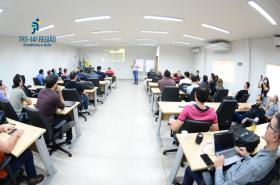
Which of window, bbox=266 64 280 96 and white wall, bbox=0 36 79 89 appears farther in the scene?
white wall, bbox=0 36 79 89

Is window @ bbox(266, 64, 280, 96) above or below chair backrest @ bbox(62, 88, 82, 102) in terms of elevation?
above

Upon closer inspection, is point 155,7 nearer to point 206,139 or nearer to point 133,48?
point 206,139

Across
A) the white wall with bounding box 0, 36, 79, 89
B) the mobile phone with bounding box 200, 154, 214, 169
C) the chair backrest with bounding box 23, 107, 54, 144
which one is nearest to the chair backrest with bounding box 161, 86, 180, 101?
the chair backrest with bounding box 23, 107, 54, 144

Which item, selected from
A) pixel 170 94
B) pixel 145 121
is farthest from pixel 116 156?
pixel 170 94

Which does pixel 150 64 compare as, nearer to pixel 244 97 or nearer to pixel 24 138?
pixel 244 97

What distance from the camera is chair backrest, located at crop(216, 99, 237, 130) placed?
3.53 m

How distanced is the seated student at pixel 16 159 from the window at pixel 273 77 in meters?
6.68

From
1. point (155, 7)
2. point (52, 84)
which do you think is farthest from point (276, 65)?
point (52, 84)

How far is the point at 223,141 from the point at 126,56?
1465cm

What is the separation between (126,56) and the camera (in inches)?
642

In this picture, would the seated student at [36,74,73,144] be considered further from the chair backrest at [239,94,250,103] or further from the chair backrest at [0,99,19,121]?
the chair backrest at [239,94,250,103]

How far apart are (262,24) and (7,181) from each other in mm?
5658

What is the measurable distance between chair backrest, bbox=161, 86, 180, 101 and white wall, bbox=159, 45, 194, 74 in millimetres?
9085

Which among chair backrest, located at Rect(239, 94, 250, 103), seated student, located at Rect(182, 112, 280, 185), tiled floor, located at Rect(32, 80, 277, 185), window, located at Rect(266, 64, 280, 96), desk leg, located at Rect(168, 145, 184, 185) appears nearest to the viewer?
seated student, located at Rect(182, 112, 280, 185)
